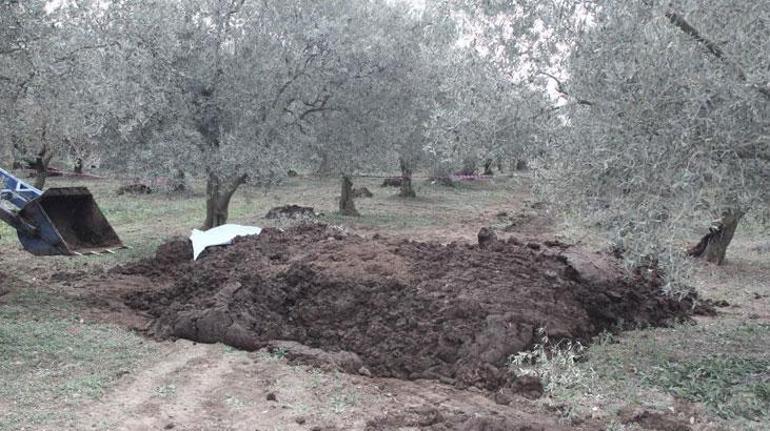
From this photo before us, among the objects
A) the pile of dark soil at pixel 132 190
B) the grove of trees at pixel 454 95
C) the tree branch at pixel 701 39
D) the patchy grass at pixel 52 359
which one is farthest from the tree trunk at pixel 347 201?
the tree branch at pixel 701 39

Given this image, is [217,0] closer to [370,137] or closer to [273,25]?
[273,25]

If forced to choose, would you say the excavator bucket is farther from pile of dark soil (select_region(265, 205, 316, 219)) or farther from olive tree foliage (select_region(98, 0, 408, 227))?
pile of dark soil (select_region(265, 205, 316, 219))

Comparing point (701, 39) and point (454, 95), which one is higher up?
point (701, 39)

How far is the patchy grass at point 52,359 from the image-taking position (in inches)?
213

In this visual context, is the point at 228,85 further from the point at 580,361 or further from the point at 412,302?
the point at 580,361

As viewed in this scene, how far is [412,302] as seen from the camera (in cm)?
805

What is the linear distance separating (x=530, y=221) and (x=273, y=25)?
385 inches

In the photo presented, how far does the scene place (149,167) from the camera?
12.5 m

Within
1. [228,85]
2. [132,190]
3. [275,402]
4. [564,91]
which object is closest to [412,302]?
[275,402]

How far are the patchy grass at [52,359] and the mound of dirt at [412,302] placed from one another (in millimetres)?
764

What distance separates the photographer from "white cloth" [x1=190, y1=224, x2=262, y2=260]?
466 inches

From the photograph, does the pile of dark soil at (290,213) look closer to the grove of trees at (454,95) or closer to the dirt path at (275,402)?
the grove of trees at (454,95)

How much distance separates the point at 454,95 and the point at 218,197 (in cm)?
852

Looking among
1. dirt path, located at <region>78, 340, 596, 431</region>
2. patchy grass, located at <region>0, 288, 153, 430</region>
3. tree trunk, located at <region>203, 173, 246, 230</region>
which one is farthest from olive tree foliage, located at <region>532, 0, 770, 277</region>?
tree trunk, located at <region>203, 173, 246, 230</region>
